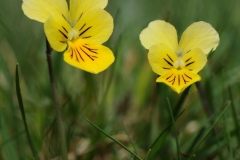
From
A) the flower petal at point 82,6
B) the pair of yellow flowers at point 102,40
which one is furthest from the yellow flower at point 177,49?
the flower petal at point 82,6

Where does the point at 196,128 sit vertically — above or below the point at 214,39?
below

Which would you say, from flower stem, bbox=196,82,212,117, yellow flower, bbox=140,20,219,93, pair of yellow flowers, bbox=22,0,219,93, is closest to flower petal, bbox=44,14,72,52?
pair of yellow flowers, bbox=22,0,219,93

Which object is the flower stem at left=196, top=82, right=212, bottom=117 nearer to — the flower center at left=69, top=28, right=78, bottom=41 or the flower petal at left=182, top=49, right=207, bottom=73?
the flower petal at left=182, top=49, right=207, bottom=73

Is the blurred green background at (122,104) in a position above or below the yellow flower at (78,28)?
below

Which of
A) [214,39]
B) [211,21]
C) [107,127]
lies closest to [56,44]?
[214,39]

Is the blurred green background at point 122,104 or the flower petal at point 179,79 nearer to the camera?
the flower petal at point 179,79

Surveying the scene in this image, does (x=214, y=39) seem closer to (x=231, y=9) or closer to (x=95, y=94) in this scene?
Result: (x=95, y=94)

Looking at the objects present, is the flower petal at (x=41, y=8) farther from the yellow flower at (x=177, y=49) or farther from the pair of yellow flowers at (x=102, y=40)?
the yellow flower at (x=177, y=49)

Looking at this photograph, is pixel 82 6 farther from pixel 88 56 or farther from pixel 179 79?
pixel 179 79
